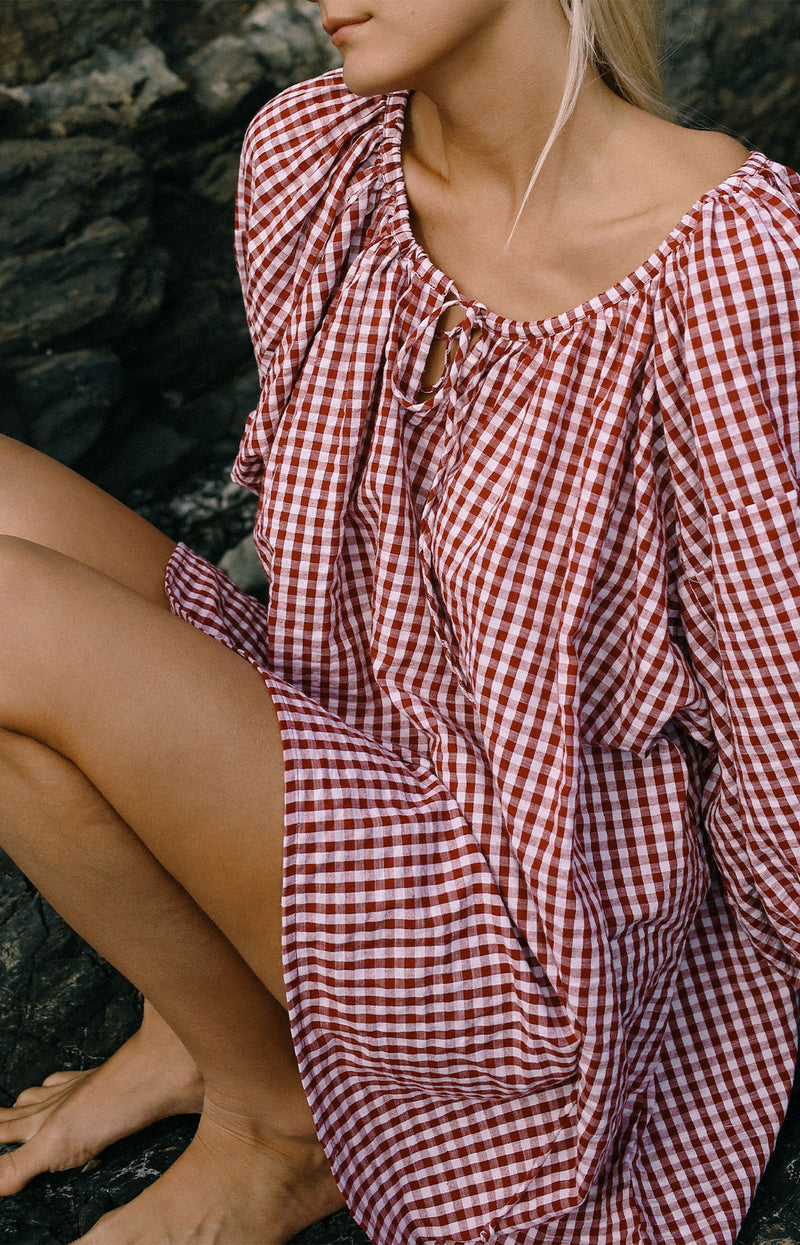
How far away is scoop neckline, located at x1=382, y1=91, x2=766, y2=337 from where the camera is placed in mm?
1156

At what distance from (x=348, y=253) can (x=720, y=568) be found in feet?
1.92

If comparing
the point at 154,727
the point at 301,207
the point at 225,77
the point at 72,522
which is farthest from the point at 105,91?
the point at 154,727

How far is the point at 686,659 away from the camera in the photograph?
1214 mm

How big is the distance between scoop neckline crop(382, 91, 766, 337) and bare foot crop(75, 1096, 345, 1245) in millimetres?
899

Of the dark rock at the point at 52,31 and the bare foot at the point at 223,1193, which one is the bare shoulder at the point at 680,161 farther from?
the dark rock at the point at 52,31

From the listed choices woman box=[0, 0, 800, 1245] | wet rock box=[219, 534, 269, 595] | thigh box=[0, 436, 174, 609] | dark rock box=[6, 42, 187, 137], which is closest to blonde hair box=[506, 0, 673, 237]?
woman box=[0, 0, 800, 1245]

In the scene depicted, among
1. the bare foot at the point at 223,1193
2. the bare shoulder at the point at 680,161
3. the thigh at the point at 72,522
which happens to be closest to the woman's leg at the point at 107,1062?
the thigh at the point at 72,522

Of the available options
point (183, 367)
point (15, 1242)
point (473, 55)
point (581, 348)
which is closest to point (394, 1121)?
point (15, 1242)

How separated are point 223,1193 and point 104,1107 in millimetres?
246

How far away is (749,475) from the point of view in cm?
109

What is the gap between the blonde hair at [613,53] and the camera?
1205mm

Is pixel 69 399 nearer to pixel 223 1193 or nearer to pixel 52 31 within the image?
pixel 52 31

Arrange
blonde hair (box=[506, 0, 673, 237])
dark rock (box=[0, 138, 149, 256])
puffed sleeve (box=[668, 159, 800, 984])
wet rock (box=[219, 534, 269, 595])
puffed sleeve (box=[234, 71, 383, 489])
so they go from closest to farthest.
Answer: puffed sleeve (box=[668, 159, 800, 984]) < blonde hair (box=[506, 0, 673, 237]) < puffed sleeve (box=[234, 71, 383, 489]) < dark rock (box=[0, 138, 149, 256]) < wet rock (box=[219, 534, 269, 595])

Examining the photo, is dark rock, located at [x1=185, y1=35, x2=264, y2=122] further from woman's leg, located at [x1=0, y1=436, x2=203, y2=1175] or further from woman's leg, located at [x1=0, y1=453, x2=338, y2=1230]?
woman's leg, located at [x1=0, y1=453, x2=338, y2=1230]
